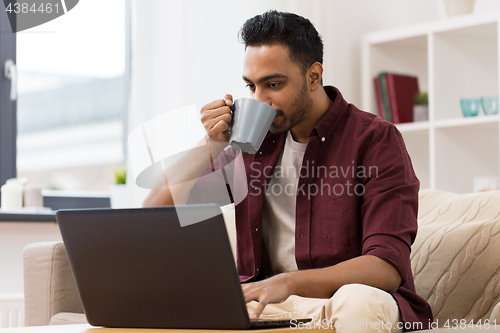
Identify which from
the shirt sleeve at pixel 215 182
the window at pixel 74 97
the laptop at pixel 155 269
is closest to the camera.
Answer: the laptop at pixel 155 269

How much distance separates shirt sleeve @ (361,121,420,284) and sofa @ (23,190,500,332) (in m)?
0.22

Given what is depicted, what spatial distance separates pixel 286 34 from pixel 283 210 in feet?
1.39

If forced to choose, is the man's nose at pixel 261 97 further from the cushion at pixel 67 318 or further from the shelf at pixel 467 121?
the shelf at pixel 467 121

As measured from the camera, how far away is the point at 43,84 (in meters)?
2.64

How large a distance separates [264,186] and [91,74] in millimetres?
1556

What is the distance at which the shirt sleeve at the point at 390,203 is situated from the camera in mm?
1132

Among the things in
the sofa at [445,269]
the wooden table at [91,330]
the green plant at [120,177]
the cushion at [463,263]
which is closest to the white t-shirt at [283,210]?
the sofa at [445,269]

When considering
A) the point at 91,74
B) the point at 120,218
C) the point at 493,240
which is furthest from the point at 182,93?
the point at 120,218

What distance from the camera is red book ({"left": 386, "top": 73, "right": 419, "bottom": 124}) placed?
2.63m

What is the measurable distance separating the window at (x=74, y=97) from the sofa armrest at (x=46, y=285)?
1085 mm

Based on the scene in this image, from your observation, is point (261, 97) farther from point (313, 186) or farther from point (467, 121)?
point (467, 121)

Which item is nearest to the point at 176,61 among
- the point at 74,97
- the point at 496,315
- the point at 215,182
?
the point at 74,97

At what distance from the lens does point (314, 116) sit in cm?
145

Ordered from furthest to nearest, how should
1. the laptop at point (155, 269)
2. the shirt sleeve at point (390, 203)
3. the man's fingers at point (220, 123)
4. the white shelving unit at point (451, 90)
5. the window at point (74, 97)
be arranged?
the window at point (74, 97), the white shelving unit at point (451, 90), the man's fingers at point (220, 123), the shirt sleeve at point (390, 203), the laptop at point (155, 269)
